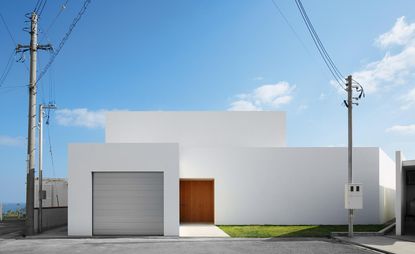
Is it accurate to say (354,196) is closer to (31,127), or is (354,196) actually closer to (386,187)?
(386,187)

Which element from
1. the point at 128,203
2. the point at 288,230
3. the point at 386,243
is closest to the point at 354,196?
the point at 386,243

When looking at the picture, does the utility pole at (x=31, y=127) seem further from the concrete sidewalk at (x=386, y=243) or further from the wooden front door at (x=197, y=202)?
the concrete sidewalk at (x=386, y=243)

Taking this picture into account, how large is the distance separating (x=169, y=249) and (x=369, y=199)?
11671 mm

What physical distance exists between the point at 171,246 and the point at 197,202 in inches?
311

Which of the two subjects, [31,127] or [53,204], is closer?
[31,127]

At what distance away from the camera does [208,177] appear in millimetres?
22000

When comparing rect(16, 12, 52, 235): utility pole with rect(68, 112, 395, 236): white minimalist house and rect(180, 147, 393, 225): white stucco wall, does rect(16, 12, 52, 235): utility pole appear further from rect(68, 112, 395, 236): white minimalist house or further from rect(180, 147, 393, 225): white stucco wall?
rect(180, 147, 393, 225): white stucco wall

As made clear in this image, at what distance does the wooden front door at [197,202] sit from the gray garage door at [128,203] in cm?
481

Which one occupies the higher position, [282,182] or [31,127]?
[31,127]

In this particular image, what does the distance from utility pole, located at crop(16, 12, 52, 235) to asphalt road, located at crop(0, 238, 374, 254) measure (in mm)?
1699

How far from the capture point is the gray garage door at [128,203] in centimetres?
1809

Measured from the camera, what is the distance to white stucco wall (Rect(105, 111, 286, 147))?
24828 mm

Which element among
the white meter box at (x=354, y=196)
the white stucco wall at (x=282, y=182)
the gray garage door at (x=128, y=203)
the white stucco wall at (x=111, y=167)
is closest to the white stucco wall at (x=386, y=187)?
the white stucco wall at (x=282, y=182)

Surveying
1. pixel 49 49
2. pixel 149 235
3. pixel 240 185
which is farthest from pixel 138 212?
pixel 49 49
